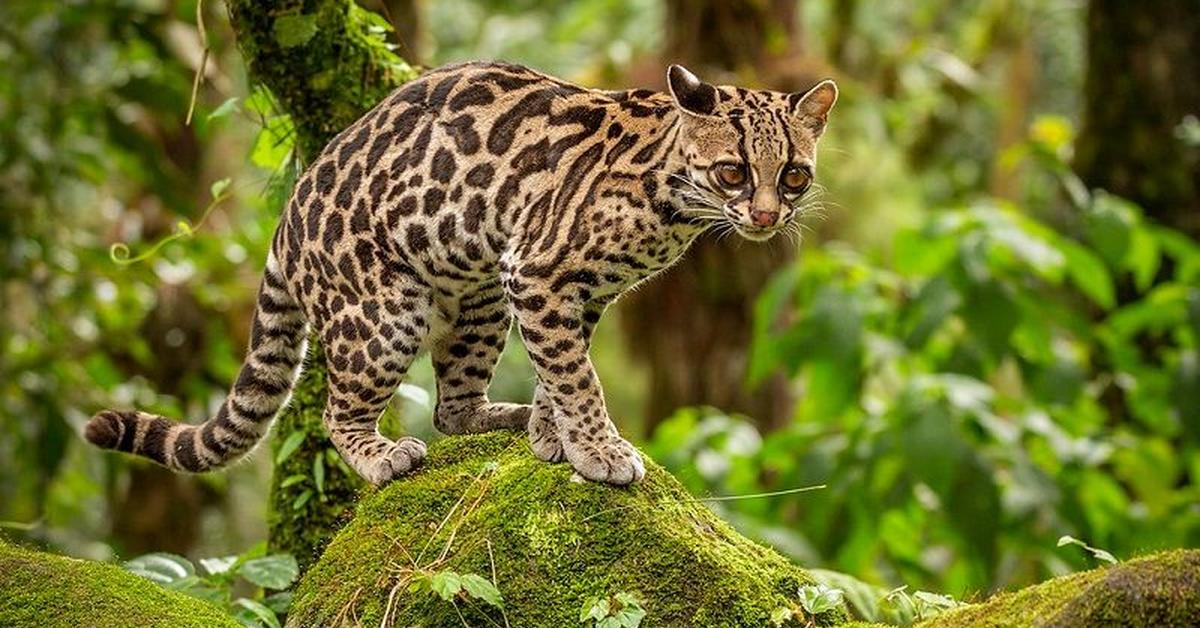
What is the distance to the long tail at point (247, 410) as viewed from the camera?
600 cm

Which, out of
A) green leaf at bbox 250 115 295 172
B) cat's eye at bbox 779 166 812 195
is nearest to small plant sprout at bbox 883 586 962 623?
cat's eye at bbox 779 166 812 195

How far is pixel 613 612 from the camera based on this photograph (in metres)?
4.83

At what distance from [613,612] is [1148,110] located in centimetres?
920

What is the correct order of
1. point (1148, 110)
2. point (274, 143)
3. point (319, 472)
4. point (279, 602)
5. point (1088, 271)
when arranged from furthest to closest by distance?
point (1148, 110), point (1088, 271), point (274, 143), point (319, 472), point (279, 602)

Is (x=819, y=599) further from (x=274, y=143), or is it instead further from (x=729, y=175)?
(x=274, y=143)

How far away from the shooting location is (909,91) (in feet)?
62.8

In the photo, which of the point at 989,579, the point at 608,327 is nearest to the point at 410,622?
the point at 989,579

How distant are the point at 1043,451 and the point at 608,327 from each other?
8.47 m

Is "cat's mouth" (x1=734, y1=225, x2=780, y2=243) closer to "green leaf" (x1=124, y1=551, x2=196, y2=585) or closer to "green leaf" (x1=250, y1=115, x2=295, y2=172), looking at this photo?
"green leaf" (x1=250, y1=115, x2=295, y2=172)

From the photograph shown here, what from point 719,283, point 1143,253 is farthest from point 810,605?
point 719,283

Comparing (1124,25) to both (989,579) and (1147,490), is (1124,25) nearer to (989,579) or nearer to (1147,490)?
(1147,490)

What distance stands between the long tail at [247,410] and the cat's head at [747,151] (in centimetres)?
174

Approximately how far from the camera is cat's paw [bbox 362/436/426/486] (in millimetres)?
5723

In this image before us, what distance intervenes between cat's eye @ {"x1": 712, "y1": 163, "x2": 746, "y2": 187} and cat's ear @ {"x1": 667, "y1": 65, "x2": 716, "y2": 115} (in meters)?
0.22
